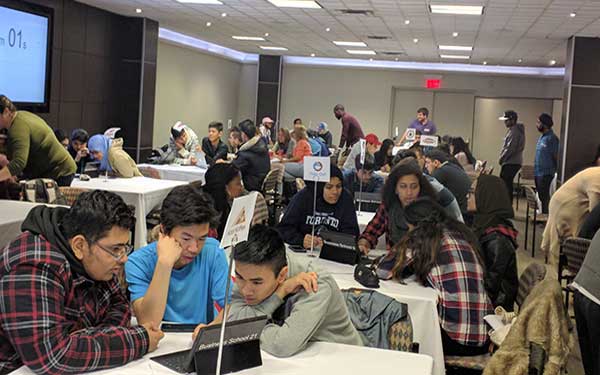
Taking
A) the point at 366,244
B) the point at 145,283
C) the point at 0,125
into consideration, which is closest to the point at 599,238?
the point at 366,244

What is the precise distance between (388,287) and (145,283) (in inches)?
60.0

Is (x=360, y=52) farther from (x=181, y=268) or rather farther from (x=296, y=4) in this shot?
(x=181, y=268)

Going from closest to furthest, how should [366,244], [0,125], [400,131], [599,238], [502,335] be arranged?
[502,335] < [599,238] < [366,244] < [0,125] < [400,131]

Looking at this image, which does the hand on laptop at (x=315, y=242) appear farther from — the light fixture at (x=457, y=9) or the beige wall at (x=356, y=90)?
the beige wall at (x=356, y=90)

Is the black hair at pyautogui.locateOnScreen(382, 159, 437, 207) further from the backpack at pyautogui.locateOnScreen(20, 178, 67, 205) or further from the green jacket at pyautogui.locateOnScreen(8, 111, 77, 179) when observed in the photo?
the green jacket at pyautogui.locateOnScreen(8, 111, 77, 179)

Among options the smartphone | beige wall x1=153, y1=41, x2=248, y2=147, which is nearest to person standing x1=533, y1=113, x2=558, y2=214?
beige wall x1=153, y1=41, x2=248, y2=147

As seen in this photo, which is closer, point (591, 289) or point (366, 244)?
point (591, 289)

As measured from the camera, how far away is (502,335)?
3.38 metres

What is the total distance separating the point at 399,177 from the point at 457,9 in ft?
15.2

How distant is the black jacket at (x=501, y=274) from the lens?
4098 millimetres

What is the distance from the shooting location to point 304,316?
259 centimetres

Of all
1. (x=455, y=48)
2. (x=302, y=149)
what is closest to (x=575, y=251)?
(x=302, y=149)

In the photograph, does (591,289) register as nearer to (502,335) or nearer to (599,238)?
(599,238)

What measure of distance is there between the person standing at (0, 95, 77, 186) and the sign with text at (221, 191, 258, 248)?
3.98 metres
